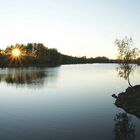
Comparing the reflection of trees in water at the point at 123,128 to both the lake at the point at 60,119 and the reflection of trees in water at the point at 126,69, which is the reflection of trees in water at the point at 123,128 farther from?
the reflection of trees in water at the point at 126,69

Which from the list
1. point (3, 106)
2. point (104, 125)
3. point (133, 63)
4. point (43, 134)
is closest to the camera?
point (43, 134)

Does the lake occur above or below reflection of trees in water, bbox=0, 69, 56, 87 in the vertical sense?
below

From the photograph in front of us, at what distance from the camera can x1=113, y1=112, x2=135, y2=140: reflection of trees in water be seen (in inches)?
1475

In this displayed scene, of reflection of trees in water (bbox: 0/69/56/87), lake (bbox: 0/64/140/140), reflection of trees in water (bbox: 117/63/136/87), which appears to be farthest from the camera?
reflection of trees in water (bbox: 0/69/56/87)

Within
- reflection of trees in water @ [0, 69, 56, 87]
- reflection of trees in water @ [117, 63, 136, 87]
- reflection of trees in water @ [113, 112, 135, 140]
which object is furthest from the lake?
reflection of trees in water @ [0, 69, 56, 87]

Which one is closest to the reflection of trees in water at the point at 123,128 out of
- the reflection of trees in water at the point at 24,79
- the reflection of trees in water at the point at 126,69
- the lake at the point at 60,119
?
the lake at the point at 60,119

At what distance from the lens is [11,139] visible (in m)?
34.8

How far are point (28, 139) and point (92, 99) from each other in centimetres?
3560

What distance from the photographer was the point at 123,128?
4200 cm

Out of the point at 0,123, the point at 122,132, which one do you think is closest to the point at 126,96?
the point at 122,132

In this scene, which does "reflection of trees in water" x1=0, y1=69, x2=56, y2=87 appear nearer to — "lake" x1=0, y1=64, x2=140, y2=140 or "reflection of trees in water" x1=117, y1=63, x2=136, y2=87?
"lake" x1=0, y1=64, x2=140, y2=140

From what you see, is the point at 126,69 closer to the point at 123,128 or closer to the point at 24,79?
the point at 123,128

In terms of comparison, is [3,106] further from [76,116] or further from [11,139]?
[11,139]

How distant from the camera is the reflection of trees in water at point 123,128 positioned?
3747cm
